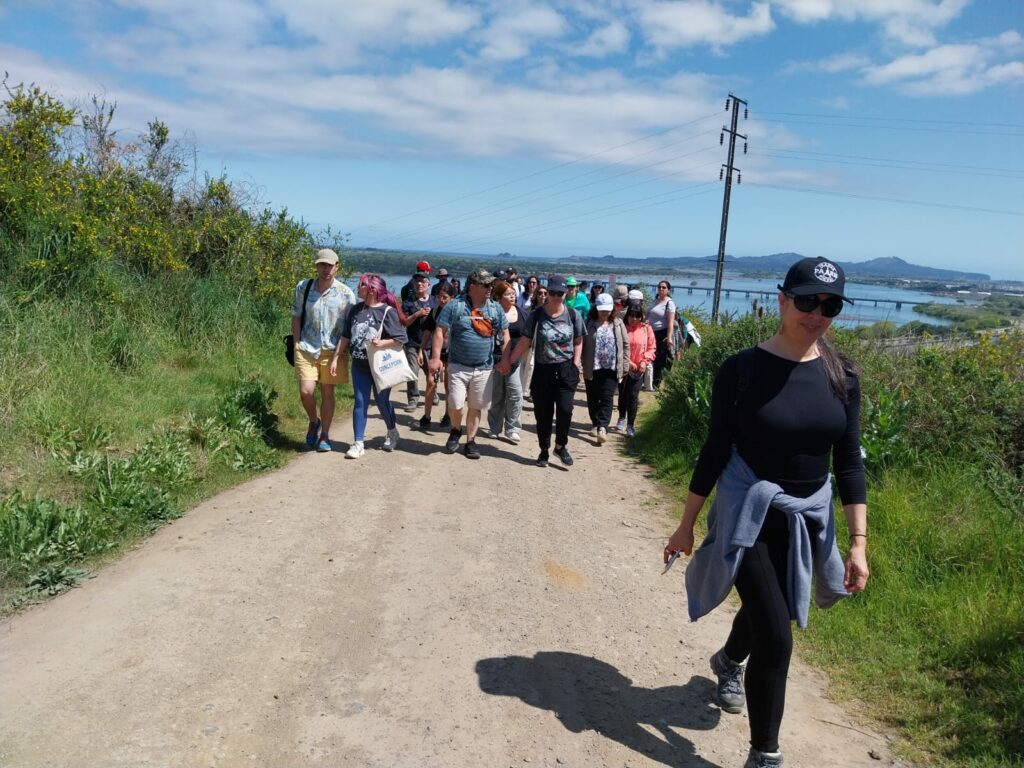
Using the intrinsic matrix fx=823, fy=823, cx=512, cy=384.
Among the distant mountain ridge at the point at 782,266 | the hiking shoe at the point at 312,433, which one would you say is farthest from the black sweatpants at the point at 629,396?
the distant mountain ridge at the point at 782,266

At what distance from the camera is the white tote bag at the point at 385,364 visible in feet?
26.7

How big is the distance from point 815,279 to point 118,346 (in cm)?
798

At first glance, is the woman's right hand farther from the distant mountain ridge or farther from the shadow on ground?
the distant mountain ridge

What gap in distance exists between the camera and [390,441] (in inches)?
339

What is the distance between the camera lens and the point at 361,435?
827 cm

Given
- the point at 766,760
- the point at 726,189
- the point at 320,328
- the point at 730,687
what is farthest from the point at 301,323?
the point at 726,189

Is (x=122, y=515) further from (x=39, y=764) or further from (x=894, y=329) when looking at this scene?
(x=894, y=329)

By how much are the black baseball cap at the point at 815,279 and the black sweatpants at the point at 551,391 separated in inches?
206

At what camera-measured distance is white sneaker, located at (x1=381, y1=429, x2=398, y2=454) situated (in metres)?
8.59

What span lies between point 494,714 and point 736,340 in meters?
6.50

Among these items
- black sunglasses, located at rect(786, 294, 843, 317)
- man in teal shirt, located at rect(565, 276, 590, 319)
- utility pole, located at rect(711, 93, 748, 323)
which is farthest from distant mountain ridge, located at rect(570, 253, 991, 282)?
black sunglasses, located at rect(786, 294, 843, 317)

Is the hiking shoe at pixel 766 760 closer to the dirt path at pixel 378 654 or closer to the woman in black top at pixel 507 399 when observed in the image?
the dirt path at pixel 378 654

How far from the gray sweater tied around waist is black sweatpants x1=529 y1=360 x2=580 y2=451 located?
4.98 m

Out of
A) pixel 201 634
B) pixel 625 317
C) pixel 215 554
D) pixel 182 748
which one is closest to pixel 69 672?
pixel 201 634
